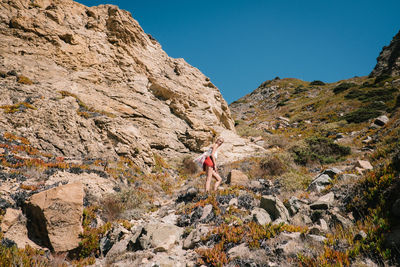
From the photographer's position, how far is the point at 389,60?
45.7 meters

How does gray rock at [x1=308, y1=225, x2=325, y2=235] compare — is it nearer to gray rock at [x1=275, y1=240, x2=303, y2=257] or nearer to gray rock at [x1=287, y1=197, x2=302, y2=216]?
gray rock at [x1=275, y1=240, x2=303, y2=257]

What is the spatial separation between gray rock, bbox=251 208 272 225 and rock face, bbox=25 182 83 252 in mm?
4335

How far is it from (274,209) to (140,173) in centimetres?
753

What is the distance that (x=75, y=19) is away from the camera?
675 inches

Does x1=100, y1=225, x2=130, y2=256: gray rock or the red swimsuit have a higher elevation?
the red swimsuit

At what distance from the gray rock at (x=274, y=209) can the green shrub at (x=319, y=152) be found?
7855 millimetres

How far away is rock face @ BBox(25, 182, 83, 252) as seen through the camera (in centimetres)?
436

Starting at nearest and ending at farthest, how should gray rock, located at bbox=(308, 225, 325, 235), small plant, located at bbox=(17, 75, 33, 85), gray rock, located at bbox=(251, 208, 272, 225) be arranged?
gray rock, located at bbox=(308, 225, 325, 235) → gray rock, located at bbox=(251, 208, 272, 225) → small plant, located at bbox=(17, 75, 33, 85)

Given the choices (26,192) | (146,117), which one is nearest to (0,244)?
(26,192)

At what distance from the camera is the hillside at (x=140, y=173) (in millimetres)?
3836

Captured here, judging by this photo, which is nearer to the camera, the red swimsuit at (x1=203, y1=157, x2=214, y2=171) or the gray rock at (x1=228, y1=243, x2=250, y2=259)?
the gray rock at (x1=228, y1=243, x2=250, y2=259)

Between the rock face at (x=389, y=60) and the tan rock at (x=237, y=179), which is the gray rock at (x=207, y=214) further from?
the rock face at (x=389, y=60)

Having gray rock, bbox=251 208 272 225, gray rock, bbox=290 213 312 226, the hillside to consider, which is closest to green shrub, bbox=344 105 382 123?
the hillside

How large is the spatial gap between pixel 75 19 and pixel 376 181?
23.1 metres
